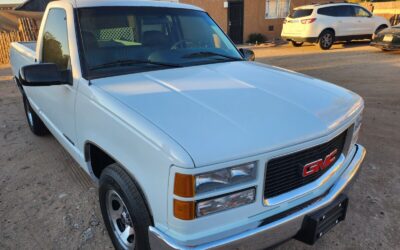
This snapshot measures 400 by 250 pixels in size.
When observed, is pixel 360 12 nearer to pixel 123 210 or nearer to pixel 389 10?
pixel 389 10

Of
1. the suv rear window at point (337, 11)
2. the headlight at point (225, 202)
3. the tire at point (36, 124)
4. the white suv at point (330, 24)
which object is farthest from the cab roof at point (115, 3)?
the suv rear window at point (337, 11)

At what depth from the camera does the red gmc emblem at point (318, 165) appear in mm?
2117

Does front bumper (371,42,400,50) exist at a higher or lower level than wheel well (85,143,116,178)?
lower

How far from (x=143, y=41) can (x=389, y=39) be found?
11.8m

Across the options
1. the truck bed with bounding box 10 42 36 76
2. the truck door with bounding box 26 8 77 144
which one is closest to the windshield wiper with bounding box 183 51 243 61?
the truck door with bounding box 26 8 77 144

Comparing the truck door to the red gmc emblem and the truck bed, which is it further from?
the red gmc emblem

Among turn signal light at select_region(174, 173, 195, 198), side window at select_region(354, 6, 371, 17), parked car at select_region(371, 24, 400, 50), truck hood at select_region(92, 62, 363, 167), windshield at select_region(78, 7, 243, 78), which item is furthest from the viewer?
side window at select_region(354, 6, 371, 17)

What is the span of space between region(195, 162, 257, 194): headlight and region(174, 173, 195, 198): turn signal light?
28mm

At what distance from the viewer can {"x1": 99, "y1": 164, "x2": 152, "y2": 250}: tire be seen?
209cm

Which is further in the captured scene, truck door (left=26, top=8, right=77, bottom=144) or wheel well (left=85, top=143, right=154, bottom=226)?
truck door (left=26, top=8, right=77, bottom=144)

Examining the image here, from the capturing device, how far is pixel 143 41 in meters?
3.18

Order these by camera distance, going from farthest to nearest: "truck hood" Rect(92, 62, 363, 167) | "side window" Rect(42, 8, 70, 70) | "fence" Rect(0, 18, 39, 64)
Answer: "fence" Rect(0, 18, 39, 64) < "side window" Rect(42, 8, 70, 70) < "truck hood" Rect(92, 62, 363, 167)

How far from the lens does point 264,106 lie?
228 cm

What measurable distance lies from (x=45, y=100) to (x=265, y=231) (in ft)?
9.71
